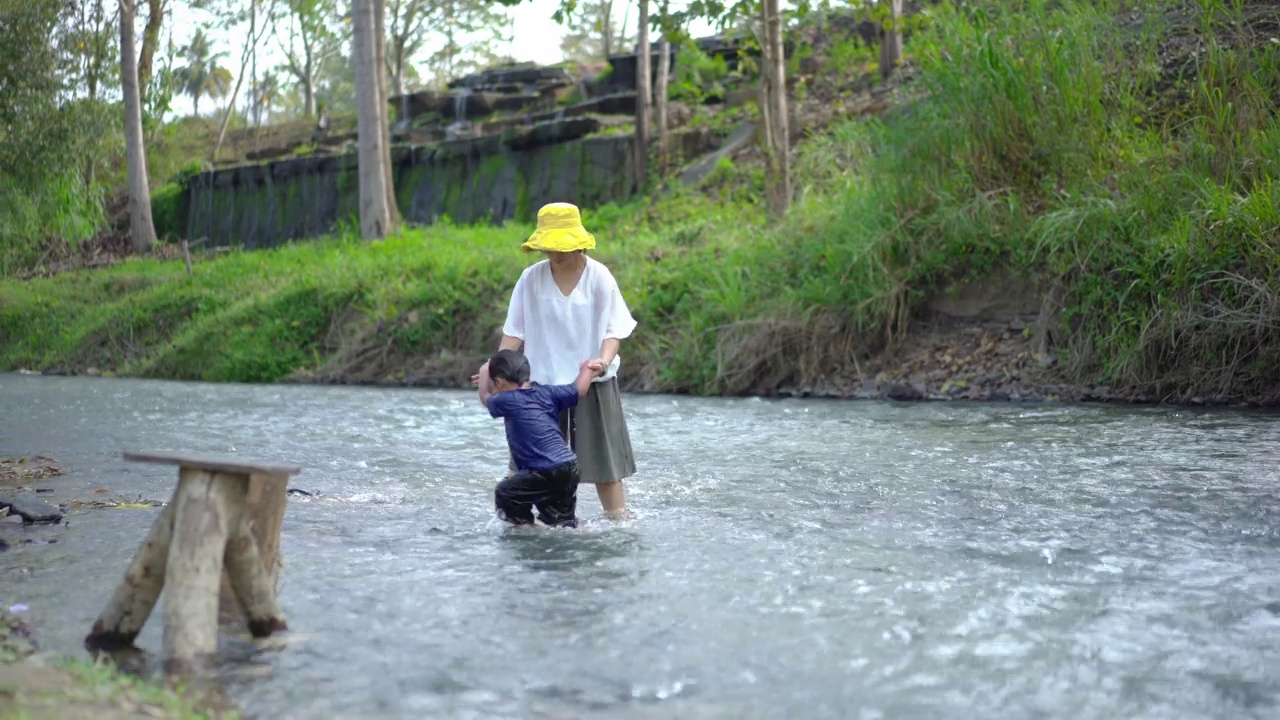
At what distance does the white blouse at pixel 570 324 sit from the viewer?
21.5 feet

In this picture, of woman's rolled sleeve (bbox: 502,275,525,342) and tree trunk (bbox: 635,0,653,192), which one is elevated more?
tree trunk (bbox: 635,0,653,192)

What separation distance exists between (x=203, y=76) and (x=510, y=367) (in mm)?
69422

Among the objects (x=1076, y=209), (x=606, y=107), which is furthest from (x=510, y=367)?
(x=606, y=107)

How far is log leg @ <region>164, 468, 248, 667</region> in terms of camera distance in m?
4.12

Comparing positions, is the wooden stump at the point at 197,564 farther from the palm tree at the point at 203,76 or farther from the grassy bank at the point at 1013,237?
the palm tree at the point at 203,76

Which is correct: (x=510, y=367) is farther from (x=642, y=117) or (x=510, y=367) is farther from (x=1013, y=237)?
(x=642, y=117)

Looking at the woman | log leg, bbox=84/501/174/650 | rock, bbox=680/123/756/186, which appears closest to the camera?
log leg, bbox=84/501/174/650

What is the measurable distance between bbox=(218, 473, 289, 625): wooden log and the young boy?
1.75 metres

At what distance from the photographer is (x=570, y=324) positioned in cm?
654

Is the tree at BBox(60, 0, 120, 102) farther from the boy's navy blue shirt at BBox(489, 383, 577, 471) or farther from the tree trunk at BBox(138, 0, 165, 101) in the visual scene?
the boy's navy blue shirt at BBox(489, 383, 577, 471)

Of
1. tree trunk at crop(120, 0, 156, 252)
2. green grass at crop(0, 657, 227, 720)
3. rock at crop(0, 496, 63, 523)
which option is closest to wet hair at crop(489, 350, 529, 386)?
rock at crop(0, 496, 63, 523)

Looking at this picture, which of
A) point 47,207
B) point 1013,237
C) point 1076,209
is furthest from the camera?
point 47,207

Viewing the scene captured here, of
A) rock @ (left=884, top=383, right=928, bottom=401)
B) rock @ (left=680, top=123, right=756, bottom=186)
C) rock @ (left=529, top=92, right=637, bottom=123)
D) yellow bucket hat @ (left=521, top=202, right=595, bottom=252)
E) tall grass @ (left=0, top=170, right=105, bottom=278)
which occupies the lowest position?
rock @ (left=884, top=383, right=928, bottom=401)

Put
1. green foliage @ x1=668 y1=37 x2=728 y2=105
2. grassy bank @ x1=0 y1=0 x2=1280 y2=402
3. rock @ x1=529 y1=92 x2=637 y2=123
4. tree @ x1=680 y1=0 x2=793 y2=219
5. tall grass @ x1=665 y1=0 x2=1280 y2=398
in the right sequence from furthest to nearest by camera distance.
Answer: rock @ x1=529 y1=92 x2=637 y2=123
green foliage @ x1=668 y1=37 x2=728 y2=105
tree @ x1=680 y1=0 x2=793 y2=219
grassy bank @ x1=0 y1=0 x2=1280 y2=402
tall grass @ x1=665 y1=0 x2=1280 y2=398
